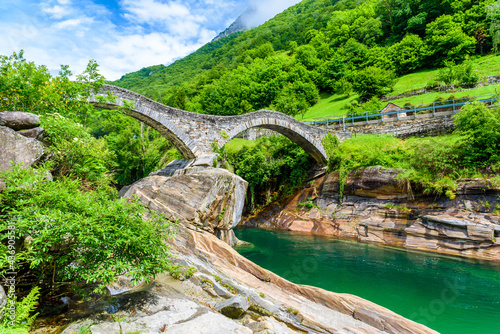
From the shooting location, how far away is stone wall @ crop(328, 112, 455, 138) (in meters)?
19.8

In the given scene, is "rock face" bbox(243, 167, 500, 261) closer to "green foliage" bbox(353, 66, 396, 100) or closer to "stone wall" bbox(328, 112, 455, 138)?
"stone wall" bbox(328, 112, 455, 138)

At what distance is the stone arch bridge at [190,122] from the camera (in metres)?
13.7

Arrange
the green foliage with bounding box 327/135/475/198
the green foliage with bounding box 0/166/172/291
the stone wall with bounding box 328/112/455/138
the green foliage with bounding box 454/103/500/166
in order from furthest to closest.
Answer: the stone wall with bounding box 328/112/455/138, the green foliage with bounding box 327/135/475/198, the green foliage with bounding box 454/103/500/166, the green foliage with bounding box 0/166/172/291

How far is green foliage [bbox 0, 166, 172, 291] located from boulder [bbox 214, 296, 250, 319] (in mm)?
1456

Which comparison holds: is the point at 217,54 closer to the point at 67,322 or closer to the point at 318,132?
the point at 318,132

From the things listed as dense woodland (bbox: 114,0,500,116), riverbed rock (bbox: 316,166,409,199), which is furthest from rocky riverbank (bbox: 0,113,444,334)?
dense woodland (bbox: 114,0,500,116)

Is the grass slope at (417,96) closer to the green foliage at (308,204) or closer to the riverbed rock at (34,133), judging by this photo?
the green foliage at (308,204)

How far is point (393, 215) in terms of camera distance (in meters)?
15.3

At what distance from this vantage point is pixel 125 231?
373 cm

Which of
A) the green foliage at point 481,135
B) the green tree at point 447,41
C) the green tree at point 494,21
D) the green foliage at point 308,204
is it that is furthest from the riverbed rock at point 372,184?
the green tree at point 494,21

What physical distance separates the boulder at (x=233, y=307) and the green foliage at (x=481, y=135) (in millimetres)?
15390

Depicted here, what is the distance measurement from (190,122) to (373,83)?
91.6ft

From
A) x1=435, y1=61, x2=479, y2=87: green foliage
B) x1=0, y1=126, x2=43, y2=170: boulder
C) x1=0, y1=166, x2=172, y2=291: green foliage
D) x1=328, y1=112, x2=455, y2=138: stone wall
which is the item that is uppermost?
x1=435, y1=61, x2=479, y2=87: green foliage

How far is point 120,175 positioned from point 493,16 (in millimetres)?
49212
